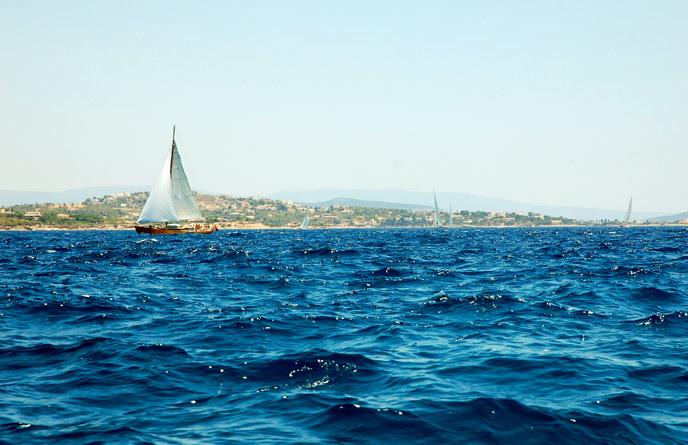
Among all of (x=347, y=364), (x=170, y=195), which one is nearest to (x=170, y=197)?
(x=170, y=195)

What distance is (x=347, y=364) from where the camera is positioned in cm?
1211

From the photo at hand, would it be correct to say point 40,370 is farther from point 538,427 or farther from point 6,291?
point 6,291

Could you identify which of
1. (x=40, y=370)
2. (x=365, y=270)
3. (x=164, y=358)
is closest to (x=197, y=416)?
(x=164, y=358)

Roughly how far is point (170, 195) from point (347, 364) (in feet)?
313

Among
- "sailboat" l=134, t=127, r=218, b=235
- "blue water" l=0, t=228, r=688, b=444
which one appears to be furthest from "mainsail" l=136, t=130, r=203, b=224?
"blue water" l=0, t=228, r=688, b=444

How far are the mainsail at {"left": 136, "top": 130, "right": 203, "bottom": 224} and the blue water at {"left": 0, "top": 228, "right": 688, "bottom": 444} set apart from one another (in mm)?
79036

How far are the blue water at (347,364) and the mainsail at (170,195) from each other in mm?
79036

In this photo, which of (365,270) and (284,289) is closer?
(284,289)

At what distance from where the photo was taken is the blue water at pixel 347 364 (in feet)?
28.2

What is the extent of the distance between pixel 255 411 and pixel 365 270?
81.0 feet

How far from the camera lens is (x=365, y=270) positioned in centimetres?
3388

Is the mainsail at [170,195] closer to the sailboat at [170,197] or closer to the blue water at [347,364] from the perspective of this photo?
the sailboat at [170,197]

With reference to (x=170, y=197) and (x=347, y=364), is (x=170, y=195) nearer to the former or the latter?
(x=170, y=197)

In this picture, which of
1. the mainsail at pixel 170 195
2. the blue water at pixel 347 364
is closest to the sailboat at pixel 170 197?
the mainsail at pixel 170 195
